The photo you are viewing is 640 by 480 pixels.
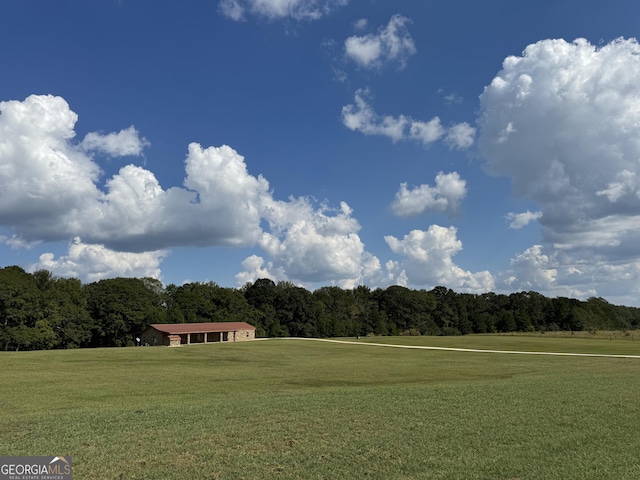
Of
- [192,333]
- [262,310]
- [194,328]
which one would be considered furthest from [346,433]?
[262,310]

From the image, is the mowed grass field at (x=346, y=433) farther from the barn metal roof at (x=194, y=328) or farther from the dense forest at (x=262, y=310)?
the dense forest at (x=262, y=310)

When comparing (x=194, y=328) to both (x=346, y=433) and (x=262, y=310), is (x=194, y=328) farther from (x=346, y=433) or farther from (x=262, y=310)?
(x=346, y=433)

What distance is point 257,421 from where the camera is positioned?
511 inches

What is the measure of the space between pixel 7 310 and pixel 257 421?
79.5 meters

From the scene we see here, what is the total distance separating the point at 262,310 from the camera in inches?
4656

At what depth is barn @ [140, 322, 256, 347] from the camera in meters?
80.0

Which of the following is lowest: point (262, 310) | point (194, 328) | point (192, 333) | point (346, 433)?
point (346, 433)

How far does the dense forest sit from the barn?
26.9ft

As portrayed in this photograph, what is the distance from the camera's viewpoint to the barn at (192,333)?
80000mm

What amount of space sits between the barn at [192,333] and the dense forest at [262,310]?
820cm

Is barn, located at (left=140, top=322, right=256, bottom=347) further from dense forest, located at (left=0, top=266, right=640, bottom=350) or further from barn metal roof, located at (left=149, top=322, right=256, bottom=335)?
dense forest, located at (left=0, top=266, right=640, bottom=350)

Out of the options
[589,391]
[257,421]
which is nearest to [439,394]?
[589,391]

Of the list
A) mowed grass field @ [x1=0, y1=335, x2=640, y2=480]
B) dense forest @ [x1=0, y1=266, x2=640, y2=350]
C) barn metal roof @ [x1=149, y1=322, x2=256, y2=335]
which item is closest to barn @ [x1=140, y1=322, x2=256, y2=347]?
barn metal roof @ [x1=149, y1=322, x2=256, y2=335]

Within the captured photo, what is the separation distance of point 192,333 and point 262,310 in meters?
35.8
